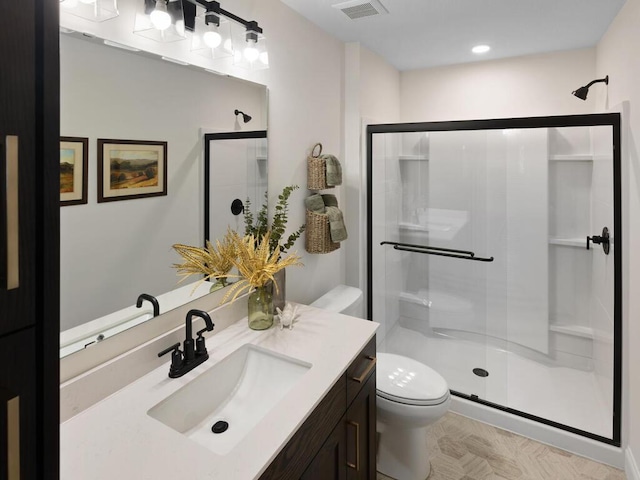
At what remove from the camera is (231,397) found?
A: 141 cm

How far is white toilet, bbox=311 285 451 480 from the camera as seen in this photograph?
5.97 feet

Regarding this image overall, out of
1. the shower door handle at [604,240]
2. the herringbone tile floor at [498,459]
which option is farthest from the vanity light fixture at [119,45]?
the shower door handle at [604,240]

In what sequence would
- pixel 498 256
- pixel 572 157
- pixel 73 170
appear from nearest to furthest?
pixel 73 170 < pixel 572 157 < pixel 498 256

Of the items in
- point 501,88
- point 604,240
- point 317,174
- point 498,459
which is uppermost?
point 501,88

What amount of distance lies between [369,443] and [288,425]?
2.38 ft

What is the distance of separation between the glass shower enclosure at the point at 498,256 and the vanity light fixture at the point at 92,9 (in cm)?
183

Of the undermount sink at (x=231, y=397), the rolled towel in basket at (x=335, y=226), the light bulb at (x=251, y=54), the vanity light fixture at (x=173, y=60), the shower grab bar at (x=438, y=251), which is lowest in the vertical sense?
the undermount sink at (x=231, y=397)

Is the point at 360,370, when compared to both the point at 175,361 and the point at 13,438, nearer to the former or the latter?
the point at 175,361

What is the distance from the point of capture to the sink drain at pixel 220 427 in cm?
123

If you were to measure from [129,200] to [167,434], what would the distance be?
2.36ft

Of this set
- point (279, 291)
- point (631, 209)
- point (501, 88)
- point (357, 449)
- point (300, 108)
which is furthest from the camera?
point (501, 88)

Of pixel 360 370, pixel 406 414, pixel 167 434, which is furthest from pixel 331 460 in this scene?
pixel 406 414

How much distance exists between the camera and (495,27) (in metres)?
2.30

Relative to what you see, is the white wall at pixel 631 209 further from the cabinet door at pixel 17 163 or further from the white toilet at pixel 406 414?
the cabinet door at pixel 17 163
